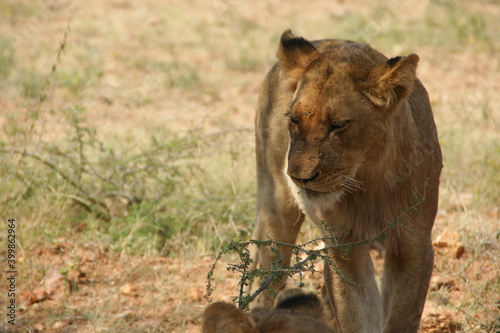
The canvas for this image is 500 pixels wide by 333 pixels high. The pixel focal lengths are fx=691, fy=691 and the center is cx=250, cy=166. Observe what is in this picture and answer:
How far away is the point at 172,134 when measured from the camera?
6.10 meters

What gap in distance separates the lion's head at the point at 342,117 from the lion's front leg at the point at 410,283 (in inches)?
17.2

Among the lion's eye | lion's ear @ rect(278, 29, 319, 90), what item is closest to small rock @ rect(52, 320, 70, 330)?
lion's ear @ rect(278, 29, 319, 90)

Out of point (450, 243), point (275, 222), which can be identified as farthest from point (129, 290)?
point (450, 243)

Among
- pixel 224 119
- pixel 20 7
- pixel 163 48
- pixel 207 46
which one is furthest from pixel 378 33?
pixel 20 7

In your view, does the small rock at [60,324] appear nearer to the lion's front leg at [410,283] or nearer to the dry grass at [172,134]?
the dry grass at [172,134]

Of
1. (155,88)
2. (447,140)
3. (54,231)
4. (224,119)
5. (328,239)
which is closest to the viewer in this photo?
(328,239)

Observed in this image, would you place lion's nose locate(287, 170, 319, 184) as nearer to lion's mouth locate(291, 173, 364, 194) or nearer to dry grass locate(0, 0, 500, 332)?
lion's mouth locate(291, 173, 364, 194)

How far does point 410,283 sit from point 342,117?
95 centimetres

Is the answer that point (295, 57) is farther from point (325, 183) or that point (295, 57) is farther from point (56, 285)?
point (56, 285)

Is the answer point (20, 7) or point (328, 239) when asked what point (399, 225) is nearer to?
point (328, 239)

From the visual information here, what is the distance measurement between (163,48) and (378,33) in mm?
3330

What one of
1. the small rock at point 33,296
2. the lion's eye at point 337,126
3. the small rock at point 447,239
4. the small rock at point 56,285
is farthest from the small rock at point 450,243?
the small rock at point 33,296

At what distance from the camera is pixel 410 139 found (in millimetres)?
3301

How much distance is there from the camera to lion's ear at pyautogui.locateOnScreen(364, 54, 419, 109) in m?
3.03
